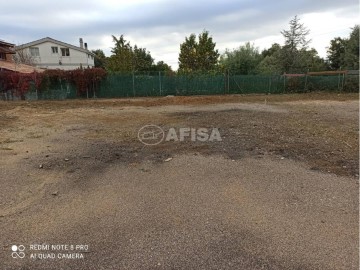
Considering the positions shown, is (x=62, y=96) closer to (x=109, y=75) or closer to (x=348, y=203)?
(x=109, y=75)

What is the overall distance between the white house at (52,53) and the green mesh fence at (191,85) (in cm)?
1856

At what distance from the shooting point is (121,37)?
27.4 metres

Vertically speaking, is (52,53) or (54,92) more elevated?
(52,53)

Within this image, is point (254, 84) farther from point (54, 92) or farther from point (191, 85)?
point (54, 92)

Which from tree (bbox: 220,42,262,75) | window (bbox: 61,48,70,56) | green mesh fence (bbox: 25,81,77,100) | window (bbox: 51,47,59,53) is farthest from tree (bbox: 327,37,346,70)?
window (bbox: 51,47,59,53)

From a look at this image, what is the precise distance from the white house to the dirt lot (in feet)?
109

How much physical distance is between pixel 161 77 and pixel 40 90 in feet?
25.9

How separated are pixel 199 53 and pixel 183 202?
2988 centimetres

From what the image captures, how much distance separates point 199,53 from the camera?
3156 centimetres

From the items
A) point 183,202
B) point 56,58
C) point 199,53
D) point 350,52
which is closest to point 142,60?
point 199,53

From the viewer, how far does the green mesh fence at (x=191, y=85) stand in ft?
60.5

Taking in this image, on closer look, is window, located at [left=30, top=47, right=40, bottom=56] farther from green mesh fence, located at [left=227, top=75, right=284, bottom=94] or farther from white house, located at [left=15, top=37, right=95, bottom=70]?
green mesh fence, located at [left=227, top=75, right=284, bottom=94]

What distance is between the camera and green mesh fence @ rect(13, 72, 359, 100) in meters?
18.5

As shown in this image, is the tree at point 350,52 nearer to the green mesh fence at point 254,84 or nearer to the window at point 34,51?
the green mesh fence at point 254,84
